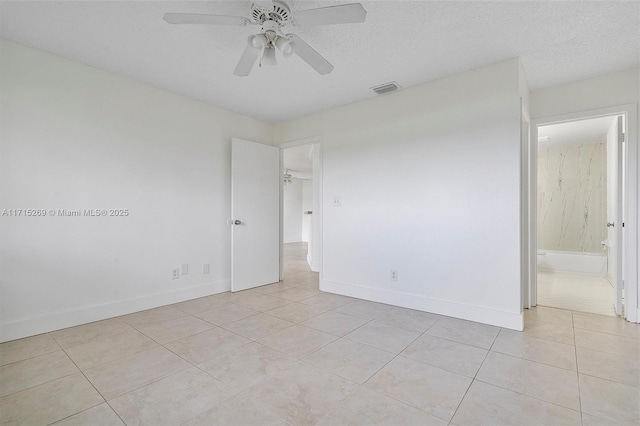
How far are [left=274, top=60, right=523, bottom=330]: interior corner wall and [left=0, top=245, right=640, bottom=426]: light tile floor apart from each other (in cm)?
40

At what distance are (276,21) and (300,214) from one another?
359 inches

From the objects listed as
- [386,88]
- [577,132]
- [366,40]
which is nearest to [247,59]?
[366,40]

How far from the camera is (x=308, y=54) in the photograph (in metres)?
2.13

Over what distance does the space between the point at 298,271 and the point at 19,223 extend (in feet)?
12.2

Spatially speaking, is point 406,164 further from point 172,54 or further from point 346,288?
point 172,54

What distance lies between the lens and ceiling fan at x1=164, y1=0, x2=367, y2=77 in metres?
1.68

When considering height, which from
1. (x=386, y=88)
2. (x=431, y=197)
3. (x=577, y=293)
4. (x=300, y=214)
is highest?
(x=386, y=88)

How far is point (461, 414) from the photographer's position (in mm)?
1494

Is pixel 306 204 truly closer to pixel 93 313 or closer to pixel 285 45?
pixel 93 313

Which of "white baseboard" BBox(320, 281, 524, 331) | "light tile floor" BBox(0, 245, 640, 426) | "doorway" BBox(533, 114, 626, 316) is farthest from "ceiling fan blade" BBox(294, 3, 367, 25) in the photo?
"doorway" BBox(533, 114, 626, 316)

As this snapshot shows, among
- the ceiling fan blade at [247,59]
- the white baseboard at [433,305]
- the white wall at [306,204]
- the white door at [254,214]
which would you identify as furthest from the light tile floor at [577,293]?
the white wall at [306,204]

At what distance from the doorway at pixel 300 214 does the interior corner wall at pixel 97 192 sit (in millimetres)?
1258

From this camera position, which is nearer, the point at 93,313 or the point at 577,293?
the point at 93,313

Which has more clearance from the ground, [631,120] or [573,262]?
[631,120]
